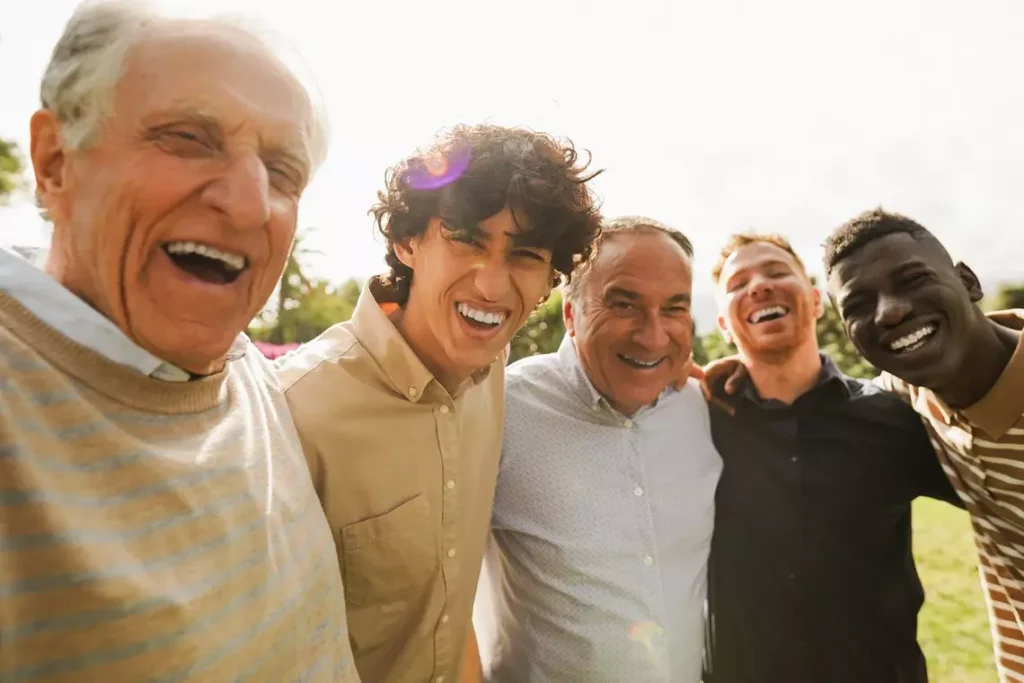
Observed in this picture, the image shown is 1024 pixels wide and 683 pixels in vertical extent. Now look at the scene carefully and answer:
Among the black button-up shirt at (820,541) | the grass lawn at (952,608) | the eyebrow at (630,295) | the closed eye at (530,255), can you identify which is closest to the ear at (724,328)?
the black button-up shirt at (820,541)

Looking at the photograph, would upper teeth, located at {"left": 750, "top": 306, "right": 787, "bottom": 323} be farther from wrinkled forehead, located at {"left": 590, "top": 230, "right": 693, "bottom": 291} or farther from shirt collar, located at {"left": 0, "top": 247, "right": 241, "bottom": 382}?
shirt collar, located at {"left": 0, "top": 247, "right": 241, "bottom": 382}

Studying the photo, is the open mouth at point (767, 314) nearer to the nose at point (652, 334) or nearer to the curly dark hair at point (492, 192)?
the nose at point (652, 334)

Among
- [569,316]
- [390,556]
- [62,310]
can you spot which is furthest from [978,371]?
[62,310]

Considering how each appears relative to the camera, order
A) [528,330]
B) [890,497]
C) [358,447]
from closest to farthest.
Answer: [358,447]
[890,497]
[528,330]

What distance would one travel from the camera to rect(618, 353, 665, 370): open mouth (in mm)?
2684

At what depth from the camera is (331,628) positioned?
5.34ft

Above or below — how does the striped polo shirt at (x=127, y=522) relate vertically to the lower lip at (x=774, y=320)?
below

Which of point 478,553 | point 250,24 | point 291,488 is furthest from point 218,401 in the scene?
point 478,553

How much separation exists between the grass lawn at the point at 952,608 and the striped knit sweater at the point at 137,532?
618 cm

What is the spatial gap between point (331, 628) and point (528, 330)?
16.2 m

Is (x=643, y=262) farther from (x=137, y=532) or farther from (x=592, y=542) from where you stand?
(x=137, y=532)

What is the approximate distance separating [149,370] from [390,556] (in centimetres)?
112

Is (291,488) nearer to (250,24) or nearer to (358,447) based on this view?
(358,447)

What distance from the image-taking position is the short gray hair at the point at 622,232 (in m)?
2.83
